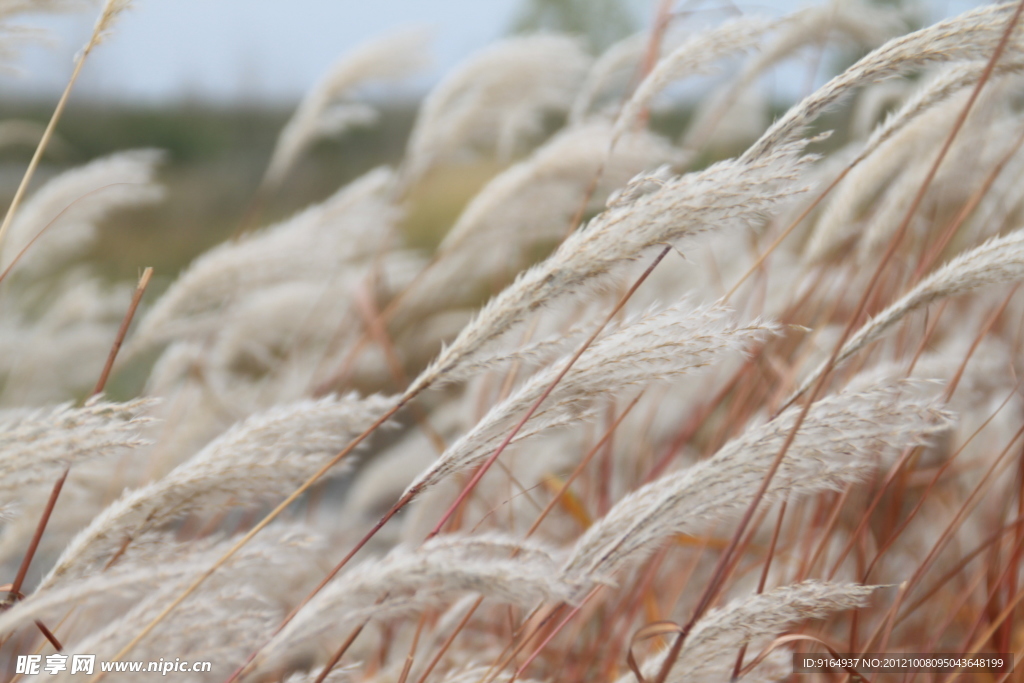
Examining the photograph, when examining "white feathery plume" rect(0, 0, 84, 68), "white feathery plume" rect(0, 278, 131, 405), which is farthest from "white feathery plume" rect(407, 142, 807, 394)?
"white feathery plume" rect(0, 278, 131, 405)

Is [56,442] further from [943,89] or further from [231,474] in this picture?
[943,89]

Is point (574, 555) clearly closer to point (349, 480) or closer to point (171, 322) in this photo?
point (171, 322)

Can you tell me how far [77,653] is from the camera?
0.46m

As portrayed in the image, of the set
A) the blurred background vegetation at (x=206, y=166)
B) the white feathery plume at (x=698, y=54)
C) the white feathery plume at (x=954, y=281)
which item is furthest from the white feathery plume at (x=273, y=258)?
the blurred background vegetation at (x=206, y=166)

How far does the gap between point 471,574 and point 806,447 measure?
0.97ft

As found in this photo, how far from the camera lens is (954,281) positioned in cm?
52

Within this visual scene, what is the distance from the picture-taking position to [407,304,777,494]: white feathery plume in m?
0.51

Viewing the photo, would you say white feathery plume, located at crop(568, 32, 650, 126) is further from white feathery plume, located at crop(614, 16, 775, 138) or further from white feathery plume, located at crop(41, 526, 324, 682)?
white feathery plume, located at crop(41, 526, 324, 682)

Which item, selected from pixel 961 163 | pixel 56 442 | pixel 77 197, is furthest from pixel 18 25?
pixel 961 163

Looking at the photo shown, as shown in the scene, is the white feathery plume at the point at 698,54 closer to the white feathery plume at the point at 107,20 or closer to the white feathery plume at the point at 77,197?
the white feathery plume at the point at 107,20

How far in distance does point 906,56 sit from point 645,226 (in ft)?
0.92

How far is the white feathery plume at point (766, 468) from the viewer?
49 cm

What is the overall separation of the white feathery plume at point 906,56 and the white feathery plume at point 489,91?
897 mm

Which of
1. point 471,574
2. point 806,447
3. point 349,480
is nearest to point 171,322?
point 471,574
